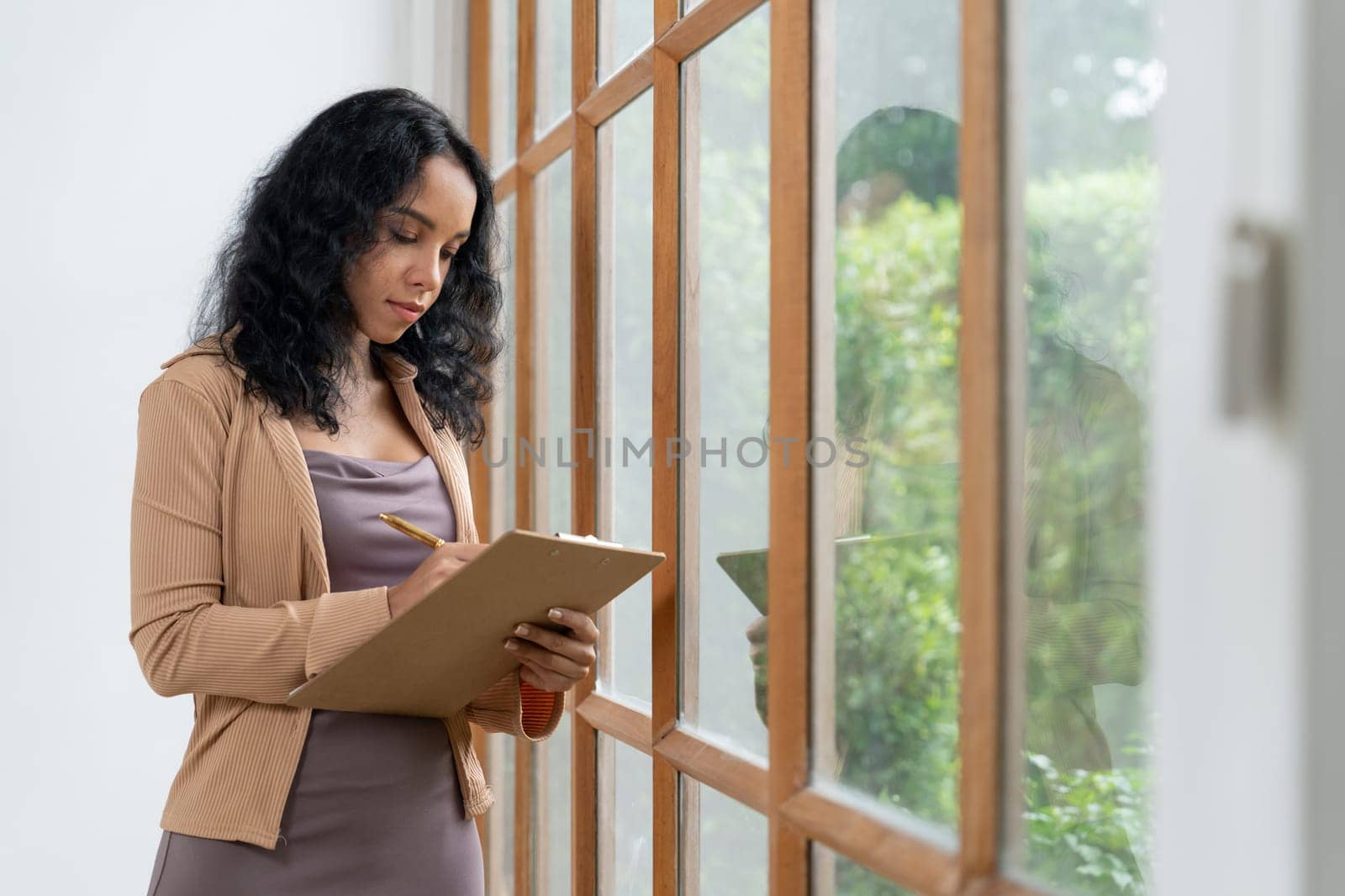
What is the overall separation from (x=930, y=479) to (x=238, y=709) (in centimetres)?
84

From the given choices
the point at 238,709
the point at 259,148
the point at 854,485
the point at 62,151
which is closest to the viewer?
the point at 854,485

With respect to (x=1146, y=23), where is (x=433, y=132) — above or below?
above

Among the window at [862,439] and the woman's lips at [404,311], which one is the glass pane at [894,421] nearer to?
the window at [862,439]

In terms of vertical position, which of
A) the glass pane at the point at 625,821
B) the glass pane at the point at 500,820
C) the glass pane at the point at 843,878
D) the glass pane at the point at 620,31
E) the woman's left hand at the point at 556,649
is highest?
the glass pane at the point at 620,31

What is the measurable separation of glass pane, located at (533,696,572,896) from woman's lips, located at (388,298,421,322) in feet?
2.16

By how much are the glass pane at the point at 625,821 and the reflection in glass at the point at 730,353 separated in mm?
197


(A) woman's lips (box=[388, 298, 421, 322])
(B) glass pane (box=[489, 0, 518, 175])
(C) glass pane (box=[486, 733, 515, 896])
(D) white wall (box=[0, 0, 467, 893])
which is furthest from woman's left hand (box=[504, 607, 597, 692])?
(D) white wall (box=[0, 0, 467, 893])

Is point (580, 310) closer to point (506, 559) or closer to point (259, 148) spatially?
point (506, 559)

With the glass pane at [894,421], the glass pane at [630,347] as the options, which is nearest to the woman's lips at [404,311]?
the glass pane at [630,347]

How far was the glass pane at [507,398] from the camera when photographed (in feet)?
6.75

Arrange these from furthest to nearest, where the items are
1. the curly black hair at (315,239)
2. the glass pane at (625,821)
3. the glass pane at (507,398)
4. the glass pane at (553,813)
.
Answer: the glass pane at (507,398), the glass pane at (553,813), the glass pane at (625,821), the curly black hair at (315,239)

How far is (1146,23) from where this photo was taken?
697mm

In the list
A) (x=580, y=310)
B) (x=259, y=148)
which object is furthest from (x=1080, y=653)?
(x=259, y=148)

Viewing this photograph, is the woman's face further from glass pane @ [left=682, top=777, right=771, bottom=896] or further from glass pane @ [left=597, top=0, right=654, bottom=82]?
glass pane @ [left=682, top=777, right=771, bottom=896]
